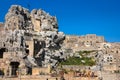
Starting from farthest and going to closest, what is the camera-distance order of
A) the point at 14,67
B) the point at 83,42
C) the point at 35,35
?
the point at 83,42, the point at 35,35, the point at 14,67

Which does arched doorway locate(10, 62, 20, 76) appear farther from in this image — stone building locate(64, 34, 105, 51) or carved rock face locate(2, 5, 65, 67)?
stone building locate(64, 34, 105, 51)

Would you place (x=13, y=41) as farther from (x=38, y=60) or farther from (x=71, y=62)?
(x=71, y=62)

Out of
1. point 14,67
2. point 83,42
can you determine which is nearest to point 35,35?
point 14,67

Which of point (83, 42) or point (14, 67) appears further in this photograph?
point (83, 42)

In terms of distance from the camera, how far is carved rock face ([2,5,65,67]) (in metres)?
70.4

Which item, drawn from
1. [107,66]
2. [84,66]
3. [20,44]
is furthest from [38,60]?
[107,66]

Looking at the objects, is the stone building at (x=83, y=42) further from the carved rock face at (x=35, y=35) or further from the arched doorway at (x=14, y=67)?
the arched doorway at (x=14, y=67)

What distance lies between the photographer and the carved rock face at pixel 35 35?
70.4m

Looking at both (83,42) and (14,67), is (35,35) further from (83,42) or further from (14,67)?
→ (83,42)

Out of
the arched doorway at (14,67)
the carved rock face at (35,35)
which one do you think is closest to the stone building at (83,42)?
the carved rock face at (35,35)


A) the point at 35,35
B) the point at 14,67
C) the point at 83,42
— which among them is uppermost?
the point at 83,42

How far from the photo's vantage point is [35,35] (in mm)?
80312

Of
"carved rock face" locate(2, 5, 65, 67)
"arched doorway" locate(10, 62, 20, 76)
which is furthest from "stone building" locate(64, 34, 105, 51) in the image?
"arched doorway" locate(10, 62, 20, 76)

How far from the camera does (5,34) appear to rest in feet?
248
